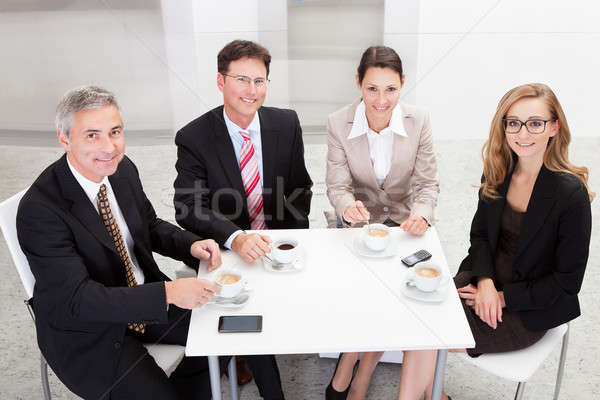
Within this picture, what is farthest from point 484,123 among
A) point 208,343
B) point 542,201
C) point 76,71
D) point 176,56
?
point 208,343

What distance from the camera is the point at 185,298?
5.55ft

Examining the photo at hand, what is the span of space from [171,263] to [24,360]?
0.90 m

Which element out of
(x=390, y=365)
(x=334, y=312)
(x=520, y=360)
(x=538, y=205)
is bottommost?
(x=390, y=365)

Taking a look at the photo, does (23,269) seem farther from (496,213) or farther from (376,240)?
(496,213)

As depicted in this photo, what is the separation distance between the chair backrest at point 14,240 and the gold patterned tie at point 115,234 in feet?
0.85

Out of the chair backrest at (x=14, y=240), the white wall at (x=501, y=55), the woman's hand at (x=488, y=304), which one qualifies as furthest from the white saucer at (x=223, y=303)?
the white wall at (x=501, y=55)

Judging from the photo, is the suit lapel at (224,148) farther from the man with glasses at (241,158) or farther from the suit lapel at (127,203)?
the suit lapel at (127,203)

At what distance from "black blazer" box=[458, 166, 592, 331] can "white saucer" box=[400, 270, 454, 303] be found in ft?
1.11

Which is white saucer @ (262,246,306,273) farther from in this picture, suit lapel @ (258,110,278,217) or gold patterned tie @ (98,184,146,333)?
suit lapel @ (258,110,278,217)

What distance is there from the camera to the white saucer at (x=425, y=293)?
1722mm

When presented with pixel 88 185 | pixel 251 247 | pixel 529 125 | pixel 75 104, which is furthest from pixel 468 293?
pixel 75 104

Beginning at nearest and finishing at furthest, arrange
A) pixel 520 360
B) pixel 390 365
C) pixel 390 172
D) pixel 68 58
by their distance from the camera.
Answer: pixel 520 360, pixel 390 365, pixel 390 172, pixel 68 58

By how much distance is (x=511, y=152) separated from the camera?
6.79 ft

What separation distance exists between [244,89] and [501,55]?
11.2 feet
